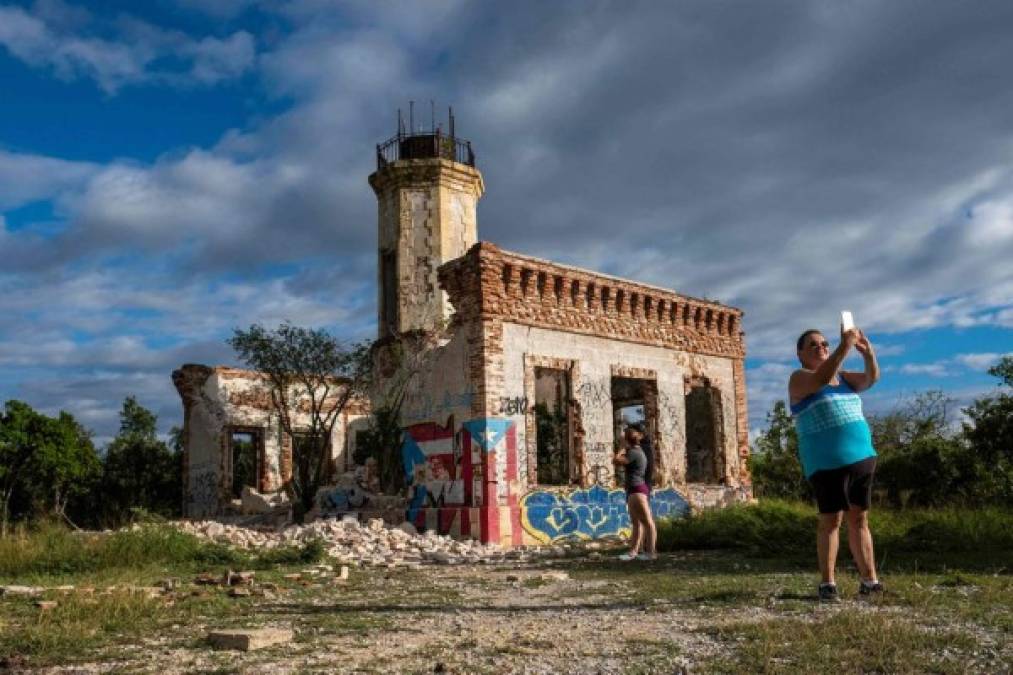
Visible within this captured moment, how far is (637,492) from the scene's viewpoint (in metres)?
9.68

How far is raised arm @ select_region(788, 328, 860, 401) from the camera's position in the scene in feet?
16.8

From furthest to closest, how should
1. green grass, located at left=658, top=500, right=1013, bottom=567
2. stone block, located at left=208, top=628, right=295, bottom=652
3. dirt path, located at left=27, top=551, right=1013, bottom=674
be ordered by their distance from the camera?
1. green grass, located at left=658, top=500, right=1013, bottom=567
2. stone block, located at left=208, top=628, right=295, bottom=652
3. dirt path, located at left=27, top=551, right=1013, bottom=674

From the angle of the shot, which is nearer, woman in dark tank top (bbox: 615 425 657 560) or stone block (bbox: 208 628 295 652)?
stone block (bbox: 208 628 295 652)

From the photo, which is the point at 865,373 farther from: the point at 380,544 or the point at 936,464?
the point at 936,464

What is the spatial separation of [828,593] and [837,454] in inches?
34.3

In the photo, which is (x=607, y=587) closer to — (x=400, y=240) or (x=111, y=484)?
(x=400, y=240)

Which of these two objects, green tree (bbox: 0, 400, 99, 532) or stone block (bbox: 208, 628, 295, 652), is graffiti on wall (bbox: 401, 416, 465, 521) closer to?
stone block (bbox: 208, 628, 295, 652)

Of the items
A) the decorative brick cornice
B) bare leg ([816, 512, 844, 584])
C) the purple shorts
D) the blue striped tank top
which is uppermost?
the decorative brick cornice

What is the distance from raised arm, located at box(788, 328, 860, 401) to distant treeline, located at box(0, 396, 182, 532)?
17507 millimetres

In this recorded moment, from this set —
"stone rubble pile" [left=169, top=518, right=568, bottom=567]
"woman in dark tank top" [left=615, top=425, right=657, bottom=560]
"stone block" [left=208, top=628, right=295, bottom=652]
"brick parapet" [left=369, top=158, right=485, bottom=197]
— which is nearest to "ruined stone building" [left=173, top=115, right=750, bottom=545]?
"stone rubble pile" [left=169, top=518, right=568, bottom=567]

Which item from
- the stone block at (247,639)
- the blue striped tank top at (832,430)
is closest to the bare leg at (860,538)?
the blue striped tank top at (832,430)

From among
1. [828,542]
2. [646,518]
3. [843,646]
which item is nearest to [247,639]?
[843,646]

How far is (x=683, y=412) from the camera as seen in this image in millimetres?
17859

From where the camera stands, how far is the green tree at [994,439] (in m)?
19.1
